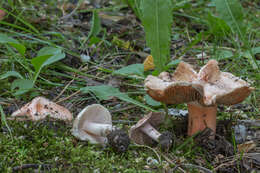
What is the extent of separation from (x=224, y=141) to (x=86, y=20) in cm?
286

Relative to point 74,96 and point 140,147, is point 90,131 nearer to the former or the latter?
point 140,147

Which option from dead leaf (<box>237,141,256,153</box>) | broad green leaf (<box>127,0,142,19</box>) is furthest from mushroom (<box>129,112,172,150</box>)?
broad green leaf (<box>127,0,142,19</box>)

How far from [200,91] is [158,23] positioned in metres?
0.63

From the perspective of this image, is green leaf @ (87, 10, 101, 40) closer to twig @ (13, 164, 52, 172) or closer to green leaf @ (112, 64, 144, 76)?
green leaf @ (112, 64, 144, 76)

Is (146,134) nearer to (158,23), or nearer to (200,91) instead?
(200,91)

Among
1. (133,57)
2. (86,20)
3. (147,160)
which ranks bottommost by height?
(147,160)

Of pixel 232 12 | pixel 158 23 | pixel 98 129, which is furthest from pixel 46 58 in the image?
pixel 232 12

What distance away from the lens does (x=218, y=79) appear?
2.06 m

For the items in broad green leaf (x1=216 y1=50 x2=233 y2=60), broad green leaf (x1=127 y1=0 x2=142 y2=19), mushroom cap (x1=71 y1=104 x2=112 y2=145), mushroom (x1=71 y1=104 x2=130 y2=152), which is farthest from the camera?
broad green leaf (x1=216 y1=50 x2=233 y2=60)

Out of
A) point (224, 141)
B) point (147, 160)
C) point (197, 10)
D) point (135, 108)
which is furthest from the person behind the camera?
point (197, 10)

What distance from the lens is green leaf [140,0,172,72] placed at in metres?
2.14

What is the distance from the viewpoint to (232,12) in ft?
7.67

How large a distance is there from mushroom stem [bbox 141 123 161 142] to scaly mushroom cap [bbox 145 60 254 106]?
0.24 meters

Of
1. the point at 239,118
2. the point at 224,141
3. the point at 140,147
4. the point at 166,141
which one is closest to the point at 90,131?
the point at 140,147
